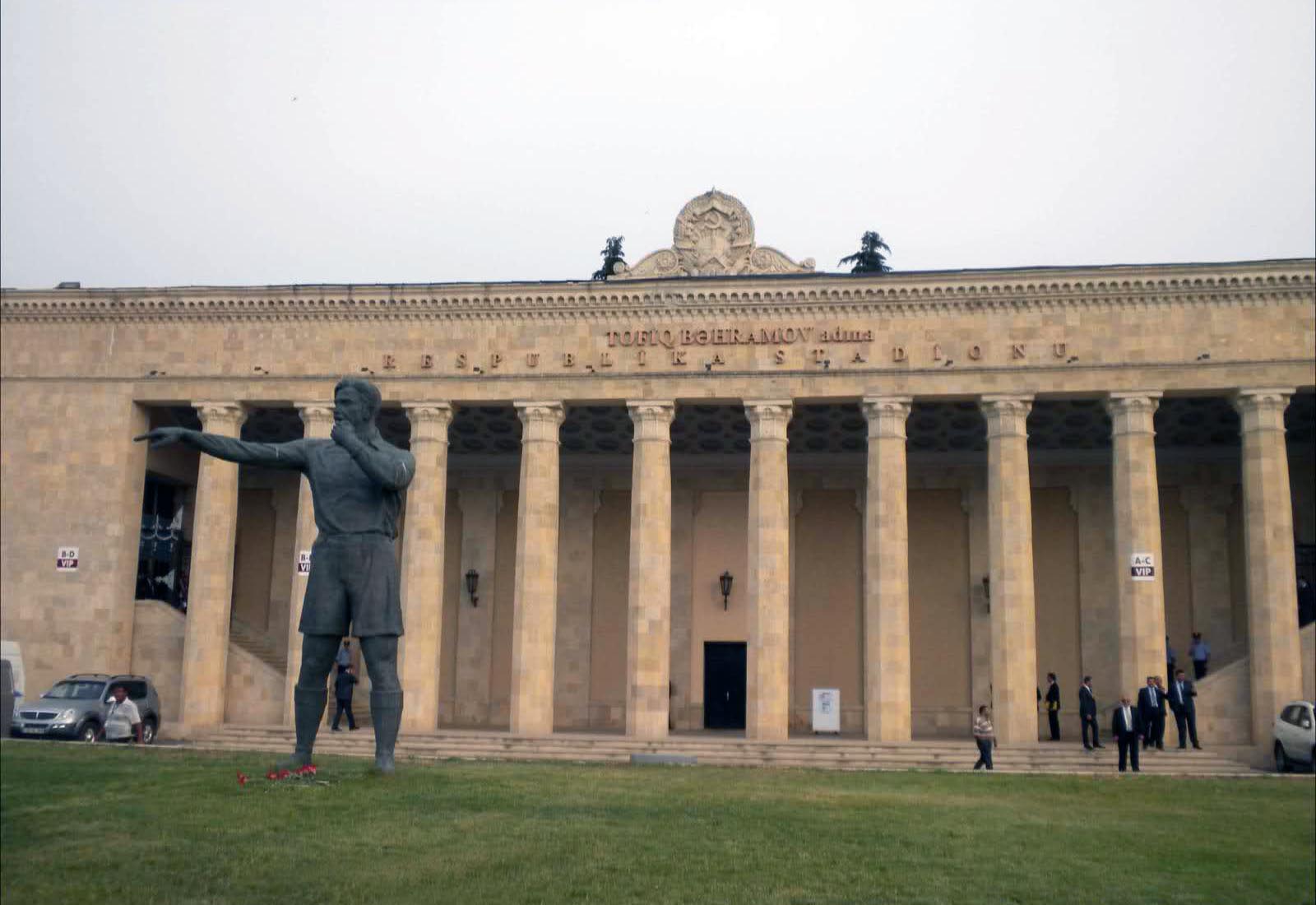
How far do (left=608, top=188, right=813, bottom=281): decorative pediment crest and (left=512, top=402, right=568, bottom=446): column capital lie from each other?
138 inches

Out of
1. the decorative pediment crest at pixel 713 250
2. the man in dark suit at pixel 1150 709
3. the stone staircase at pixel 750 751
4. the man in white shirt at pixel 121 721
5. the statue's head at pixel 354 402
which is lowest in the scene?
the stone staircase at pixel 750 751

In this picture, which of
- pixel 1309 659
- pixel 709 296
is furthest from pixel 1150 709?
pixel 709 296

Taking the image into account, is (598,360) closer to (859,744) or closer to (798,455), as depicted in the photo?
(798,455)

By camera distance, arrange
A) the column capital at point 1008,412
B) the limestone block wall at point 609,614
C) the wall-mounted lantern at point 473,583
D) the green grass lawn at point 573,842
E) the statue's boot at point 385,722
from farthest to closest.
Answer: the wall-mounted lantern at point 473,583 → the limestone block wall at point 609,614 → the column capital at point 1008,412 → the statue's boot at point 385,722 → the green grass lawn at point 573,842

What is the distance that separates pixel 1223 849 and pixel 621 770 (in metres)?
8.71

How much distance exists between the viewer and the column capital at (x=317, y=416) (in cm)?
3218

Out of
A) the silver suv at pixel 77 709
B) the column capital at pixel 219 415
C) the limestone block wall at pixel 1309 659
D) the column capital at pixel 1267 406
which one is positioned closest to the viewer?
the silver suv at pixel 77 709

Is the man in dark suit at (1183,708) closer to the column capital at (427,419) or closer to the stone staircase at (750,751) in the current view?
the stone staircase at (750,751)

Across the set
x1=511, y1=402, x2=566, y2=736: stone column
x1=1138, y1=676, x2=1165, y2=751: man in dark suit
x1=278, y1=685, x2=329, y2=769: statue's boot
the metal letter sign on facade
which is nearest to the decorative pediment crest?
x1=511, y1=402, x2=566, y2=736: stone column

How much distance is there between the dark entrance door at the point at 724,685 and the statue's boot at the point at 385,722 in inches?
868

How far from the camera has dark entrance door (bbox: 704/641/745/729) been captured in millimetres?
36125

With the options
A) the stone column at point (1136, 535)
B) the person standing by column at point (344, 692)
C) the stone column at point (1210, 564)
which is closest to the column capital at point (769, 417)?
the stone column at point (1136, 535)

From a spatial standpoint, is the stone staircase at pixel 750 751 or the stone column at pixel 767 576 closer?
the stone staircase at pixel 750 751

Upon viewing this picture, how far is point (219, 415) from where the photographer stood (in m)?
32.6
